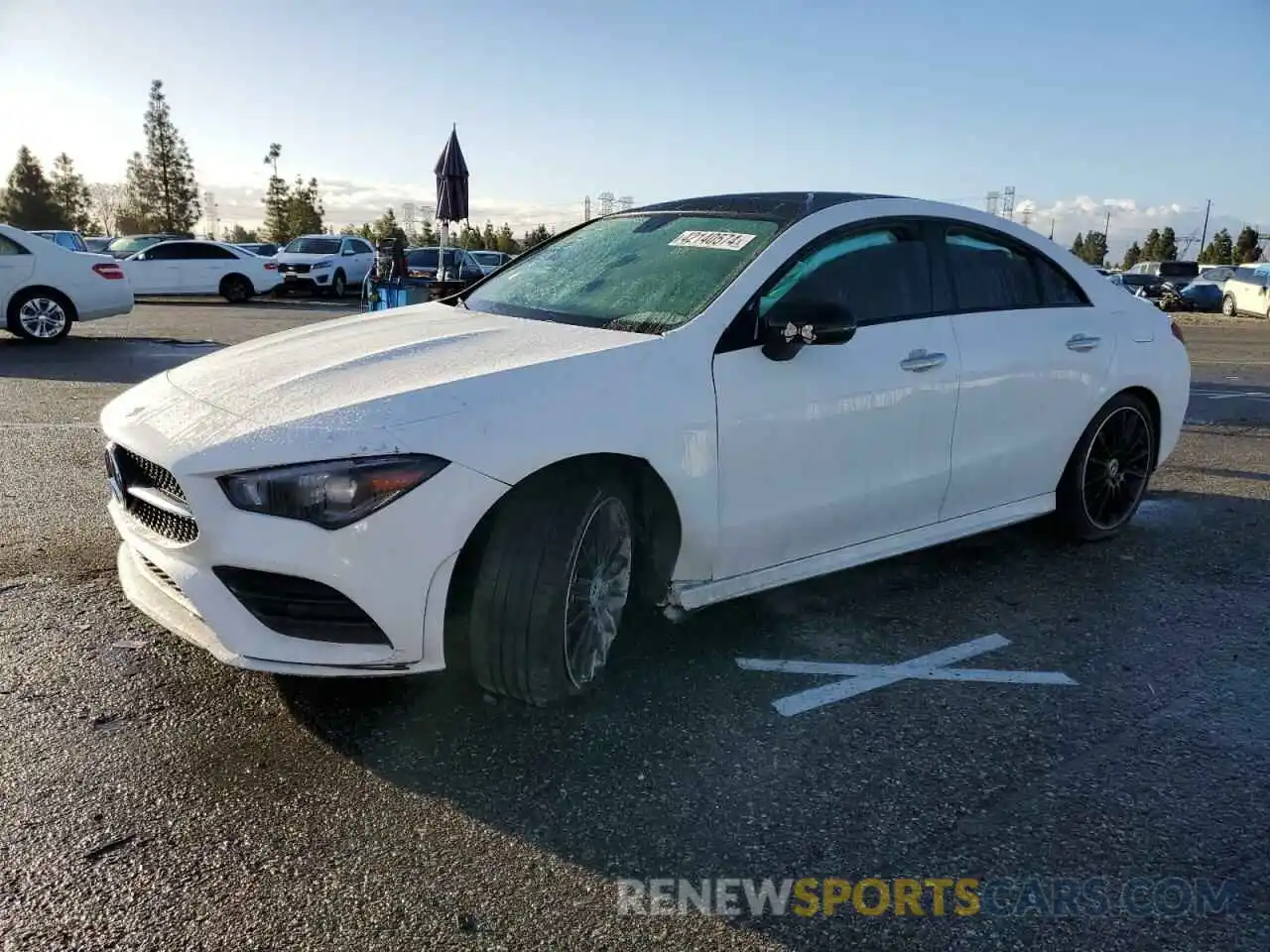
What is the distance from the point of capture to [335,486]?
2.54m

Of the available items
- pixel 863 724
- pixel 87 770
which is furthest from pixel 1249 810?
pixel 87 770

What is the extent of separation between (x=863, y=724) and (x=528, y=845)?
114 centimetres

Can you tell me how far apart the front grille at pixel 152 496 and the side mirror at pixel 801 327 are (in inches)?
70.4

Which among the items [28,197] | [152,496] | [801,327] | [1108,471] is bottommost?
[1108,471]

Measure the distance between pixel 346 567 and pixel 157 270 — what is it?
21918mm

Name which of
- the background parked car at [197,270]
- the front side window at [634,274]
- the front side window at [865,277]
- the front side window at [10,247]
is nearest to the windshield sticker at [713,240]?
the front side window at [634,274]

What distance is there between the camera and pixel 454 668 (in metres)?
3.22

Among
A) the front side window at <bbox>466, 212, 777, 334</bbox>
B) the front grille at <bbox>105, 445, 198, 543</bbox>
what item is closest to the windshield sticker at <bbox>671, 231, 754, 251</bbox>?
the front side window at <bbox>466, 212, 777, 334</bbox>

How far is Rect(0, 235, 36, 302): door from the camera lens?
1179 cm

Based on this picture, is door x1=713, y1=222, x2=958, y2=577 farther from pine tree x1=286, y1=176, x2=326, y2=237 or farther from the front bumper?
pine tree x1=286, y1=176, x2=326, y2=237

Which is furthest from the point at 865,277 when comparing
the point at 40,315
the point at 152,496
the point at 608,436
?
the point at 40,315

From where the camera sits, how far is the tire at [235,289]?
22234 millimetres

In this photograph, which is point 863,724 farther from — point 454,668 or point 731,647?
point 454,668

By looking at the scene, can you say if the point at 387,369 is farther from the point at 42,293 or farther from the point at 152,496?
the point at 42,293
